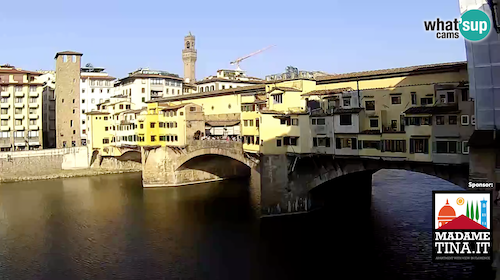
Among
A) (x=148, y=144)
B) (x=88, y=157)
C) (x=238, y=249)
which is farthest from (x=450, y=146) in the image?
(x=88, y=157)

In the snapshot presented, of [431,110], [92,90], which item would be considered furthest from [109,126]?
[431,110]

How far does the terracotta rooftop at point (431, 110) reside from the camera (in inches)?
906

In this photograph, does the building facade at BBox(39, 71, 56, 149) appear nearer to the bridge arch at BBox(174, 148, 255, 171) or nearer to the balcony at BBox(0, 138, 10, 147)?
the balcony at BBox(0, 138, 10, 147)

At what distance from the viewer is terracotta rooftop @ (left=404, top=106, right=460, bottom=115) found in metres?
23.0

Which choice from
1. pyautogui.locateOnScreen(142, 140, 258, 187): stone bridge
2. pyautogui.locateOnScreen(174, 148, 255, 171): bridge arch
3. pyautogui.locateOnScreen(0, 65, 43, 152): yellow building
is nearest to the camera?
pyautogui.locateOnScreen(174, 148, 255, 171): bridge arch

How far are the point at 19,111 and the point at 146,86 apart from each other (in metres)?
17.9

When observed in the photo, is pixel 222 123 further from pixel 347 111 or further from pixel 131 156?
pixel 131 156

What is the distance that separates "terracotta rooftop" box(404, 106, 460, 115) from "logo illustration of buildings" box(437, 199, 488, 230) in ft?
29.0

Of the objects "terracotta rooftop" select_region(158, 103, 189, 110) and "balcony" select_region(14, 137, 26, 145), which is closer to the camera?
"terracotta rooftop" select_region(158, 103, 189, 110)

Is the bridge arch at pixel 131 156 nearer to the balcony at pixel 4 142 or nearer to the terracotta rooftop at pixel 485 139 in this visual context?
the balcony at pixel 4 142

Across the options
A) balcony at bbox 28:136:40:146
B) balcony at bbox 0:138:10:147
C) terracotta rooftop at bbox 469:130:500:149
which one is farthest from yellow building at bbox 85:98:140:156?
terracotta rooftop at bbox 469:130:500:149

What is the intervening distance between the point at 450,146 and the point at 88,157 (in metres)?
49.2

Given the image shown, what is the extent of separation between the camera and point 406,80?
2786 centimetres

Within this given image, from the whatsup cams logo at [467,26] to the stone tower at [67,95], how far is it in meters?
52.8
